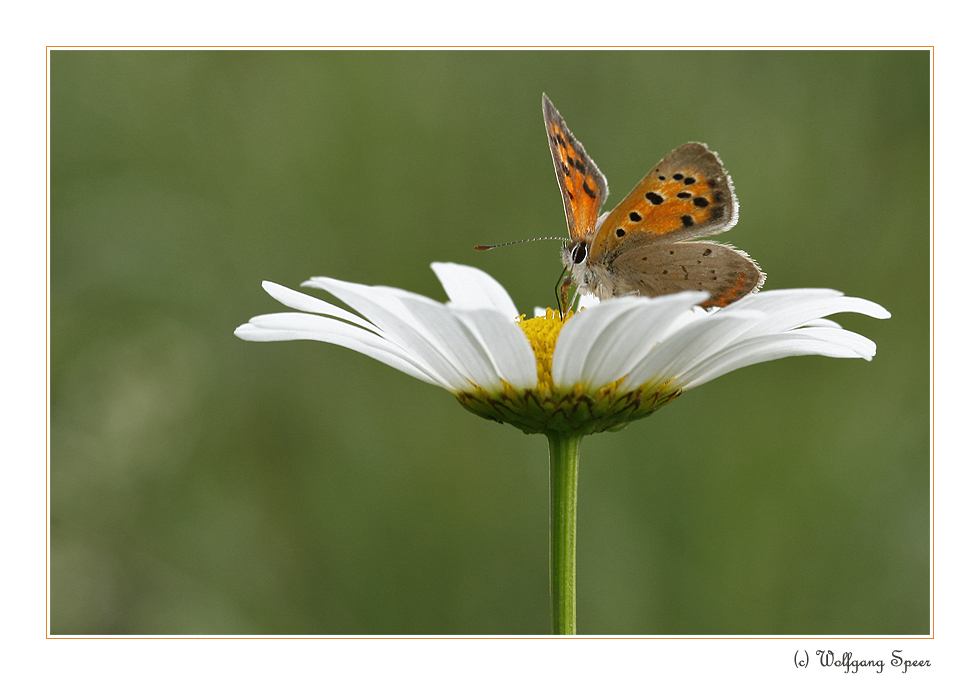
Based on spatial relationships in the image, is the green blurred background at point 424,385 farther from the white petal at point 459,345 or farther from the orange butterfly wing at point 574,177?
the white petal at point 459,345

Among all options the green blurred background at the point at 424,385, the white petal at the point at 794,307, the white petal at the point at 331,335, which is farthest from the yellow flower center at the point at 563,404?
the green blurred background at the point at 424,385

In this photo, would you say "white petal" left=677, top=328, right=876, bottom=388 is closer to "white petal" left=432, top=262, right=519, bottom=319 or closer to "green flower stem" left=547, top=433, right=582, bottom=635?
"green flower stem" left=547, top=433, right=582, bottom=635

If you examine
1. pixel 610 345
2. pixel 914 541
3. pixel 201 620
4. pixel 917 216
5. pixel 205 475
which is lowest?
pixel 201 620

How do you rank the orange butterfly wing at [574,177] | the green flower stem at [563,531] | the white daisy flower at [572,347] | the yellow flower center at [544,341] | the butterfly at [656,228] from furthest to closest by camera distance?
1. the orange butterfly wing at [574,177]
2. the butterfly at [656,228]
3. the yellow flower center at [544,341]
4. the white daisy flower at [572,347]
5. the green flower stem at [563,531]

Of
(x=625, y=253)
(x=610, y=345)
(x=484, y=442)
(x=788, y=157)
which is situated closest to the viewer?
(x=610, y=345)
